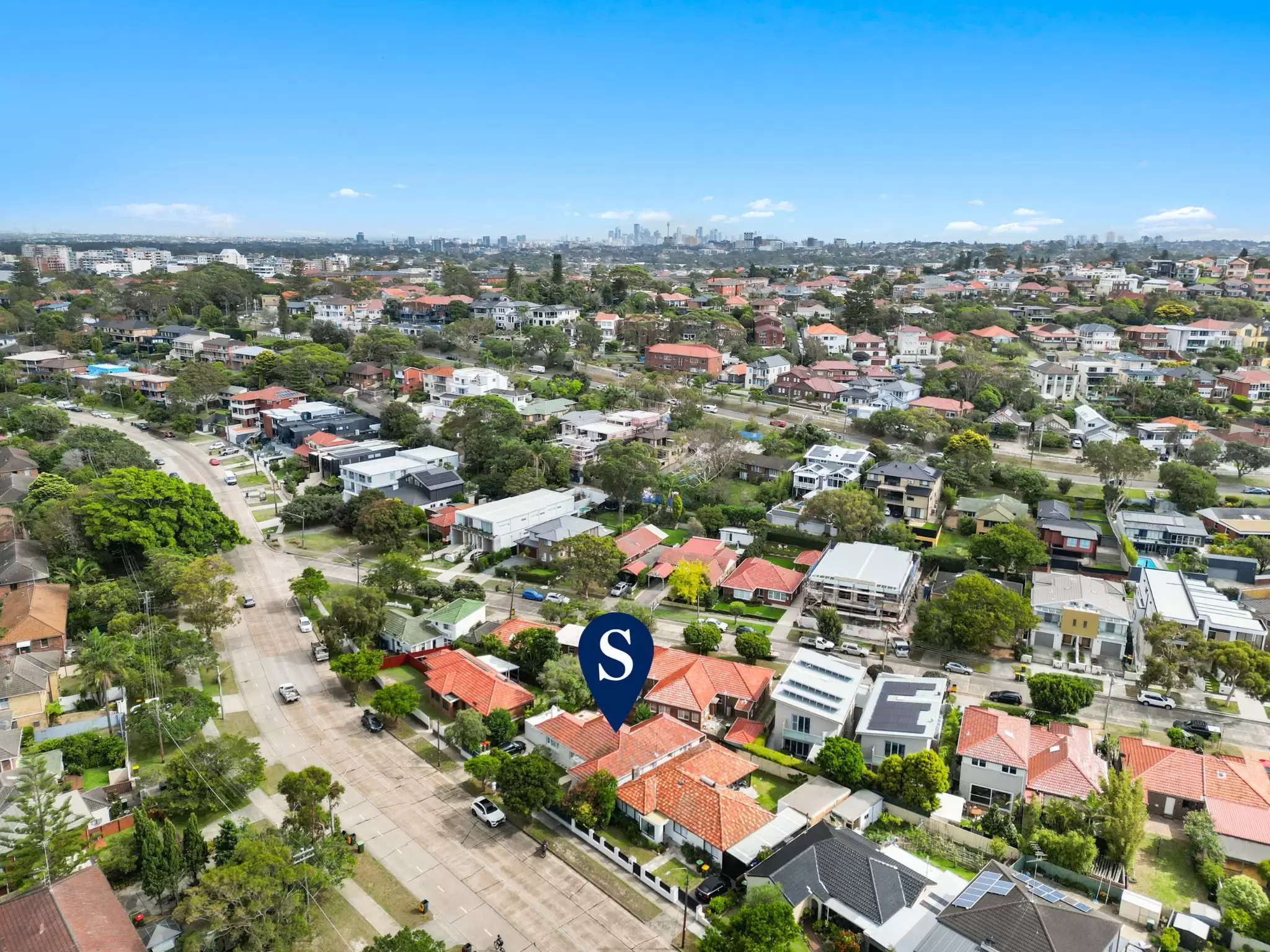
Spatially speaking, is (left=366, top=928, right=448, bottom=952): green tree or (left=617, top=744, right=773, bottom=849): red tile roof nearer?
(left=366, top=928, right=448, bottom=952): green tree

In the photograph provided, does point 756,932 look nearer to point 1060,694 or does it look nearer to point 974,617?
point 1060,694

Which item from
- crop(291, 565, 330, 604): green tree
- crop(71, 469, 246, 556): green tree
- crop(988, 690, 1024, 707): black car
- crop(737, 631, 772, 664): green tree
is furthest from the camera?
crop(71, 469, 246, 556): green tree

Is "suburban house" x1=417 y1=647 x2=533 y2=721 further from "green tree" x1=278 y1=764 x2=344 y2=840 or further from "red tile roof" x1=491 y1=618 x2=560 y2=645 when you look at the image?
"green tree" x1=278 y1=764 x2=344 y2=840

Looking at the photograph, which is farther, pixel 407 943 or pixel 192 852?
pixel 192 852

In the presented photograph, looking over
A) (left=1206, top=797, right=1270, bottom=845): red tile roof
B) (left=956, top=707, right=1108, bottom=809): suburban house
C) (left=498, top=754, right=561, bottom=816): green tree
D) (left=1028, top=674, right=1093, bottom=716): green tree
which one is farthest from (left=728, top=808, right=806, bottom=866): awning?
(left=1206, top=797, right=1270, bottom=845): red tile roof

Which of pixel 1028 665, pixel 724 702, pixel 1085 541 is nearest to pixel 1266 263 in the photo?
pixel 1085 541

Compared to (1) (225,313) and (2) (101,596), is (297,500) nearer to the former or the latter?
(2) (101,596)

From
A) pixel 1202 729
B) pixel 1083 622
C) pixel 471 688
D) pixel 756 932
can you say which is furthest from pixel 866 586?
pixel 756 932
